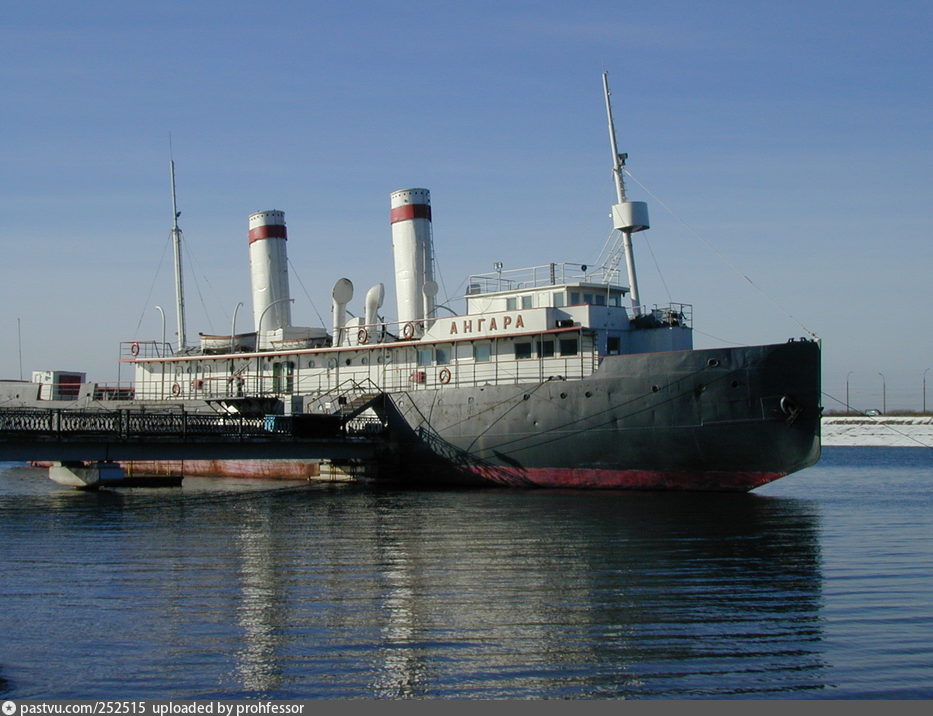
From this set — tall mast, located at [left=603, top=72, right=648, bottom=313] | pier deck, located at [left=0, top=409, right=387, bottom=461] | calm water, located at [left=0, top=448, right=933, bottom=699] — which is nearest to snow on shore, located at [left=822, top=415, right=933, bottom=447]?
tall mast, located at [left=603, top=72, right=648, bottom=313]

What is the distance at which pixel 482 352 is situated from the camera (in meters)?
40.1

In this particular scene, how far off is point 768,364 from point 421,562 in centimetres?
1633

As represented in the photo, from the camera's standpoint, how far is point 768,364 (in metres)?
Result: 32.7

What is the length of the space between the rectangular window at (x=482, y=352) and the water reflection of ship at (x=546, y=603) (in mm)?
12188

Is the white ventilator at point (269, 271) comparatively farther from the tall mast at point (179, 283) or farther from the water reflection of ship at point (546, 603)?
the water reflection of ship at point (546, 603)

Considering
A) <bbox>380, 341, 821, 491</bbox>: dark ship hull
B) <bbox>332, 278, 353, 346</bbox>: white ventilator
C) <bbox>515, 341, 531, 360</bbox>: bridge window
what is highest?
<bbox>332, 278, 353, 346</bbox>: white ventilator

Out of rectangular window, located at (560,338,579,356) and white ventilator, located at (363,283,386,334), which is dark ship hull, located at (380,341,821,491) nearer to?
rectangular window, located at (560,338,579,356)

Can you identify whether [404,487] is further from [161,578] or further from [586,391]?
[161,578]

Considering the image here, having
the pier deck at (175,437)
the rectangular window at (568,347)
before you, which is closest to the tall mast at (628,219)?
the rectangular window at (568,347)

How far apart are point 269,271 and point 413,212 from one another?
10419 mm

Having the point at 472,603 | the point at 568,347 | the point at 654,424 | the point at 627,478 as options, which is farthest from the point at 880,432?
the point at 472,603

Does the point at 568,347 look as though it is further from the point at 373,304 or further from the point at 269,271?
the point at 269,271

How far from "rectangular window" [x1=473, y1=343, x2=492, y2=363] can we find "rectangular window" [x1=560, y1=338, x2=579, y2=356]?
3.34 m

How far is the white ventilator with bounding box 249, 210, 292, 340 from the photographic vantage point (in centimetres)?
5209
